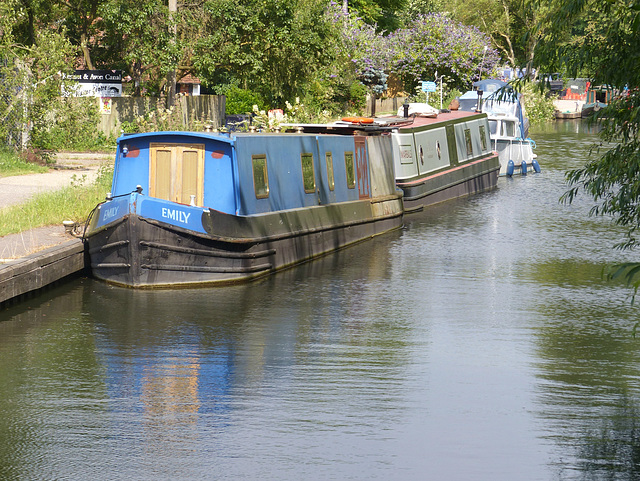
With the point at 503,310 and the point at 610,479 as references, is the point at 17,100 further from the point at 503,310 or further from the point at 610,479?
the point at 610,479

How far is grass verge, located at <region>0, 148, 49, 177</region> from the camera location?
21406 mm

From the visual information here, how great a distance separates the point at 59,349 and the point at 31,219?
16.0 feet

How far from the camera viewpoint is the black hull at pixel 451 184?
23.0 meters

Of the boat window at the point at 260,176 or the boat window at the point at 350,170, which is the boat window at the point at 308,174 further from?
the boat window at the point at 350,170

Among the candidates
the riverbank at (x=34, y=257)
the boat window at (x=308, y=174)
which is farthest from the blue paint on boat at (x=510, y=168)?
the riverbank at (x=34, y=257)

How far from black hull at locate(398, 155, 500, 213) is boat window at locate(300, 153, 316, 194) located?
241 inches

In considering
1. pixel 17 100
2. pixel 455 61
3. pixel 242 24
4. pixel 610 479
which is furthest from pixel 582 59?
pixel 455 61

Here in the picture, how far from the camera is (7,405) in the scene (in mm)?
8828

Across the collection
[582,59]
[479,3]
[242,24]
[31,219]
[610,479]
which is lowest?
[610,479]

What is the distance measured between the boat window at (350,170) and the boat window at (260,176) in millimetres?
3412

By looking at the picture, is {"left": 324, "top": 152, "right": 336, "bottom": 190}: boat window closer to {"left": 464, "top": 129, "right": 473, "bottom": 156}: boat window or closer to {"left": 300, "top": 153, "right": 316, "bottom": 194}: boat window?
{"left": 300, "top": 153, "right": 316, "bottom": 194}: boat window

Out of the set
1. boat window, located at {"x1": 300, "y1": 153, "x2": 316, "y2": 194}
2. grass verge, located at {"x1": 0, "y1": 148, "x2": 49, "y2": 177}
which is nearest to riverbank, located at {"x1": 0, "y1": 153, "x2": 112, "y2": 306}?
grass verge, located at {"x1": 0, "y1": 148, "x2": 49, "y2": 177}

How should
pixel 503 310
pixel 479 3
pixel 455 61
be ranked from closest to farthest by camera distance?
pixel 503 310, pixel 455 61, pixel 479 3

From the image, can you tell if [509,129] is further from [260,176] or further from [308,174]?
[260,176]
